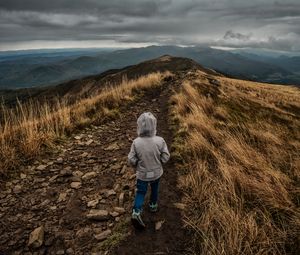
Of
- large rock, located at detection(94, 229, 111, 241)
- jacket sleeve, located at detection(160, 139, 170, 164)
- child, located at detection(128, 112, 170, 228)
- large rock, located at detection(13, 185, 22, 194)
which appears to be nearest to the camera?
large rock, located at detection(94, 229, 111, 241)

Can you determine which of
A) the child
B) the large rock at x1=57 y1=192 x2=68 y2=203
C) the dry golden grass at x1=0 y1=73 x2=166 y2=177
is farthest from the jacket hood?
the dry golden grass at x1=0 y1=73 x2=166 y2=177

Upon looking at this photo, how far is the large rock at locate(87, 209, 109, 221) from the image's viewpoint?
5125mm

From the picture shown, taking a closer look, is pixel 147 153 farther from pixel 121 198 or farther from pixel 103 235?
pixel 103 235

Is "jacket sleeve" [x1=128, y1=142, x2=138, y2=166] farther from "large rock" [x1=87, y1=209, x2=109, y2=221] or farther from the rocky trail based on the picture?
"large rock" [x1=87, y1=209, x2=109, y2=221]

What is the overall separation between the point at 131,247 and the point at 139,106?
33.1 ft

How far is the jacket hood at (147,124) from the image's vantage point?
507 cm

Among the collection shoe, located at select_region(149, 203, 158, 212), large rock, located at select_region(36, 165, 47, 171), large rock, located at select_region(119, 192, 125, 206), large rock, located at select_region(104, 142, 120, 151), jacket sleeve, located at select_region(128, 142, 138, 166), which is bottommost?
large rock, located at select_region(104, 142, 120, 151)

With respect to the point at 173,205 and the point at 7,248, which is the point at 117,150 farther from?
the point at 7,248

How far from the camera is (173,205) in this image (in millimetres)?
5355

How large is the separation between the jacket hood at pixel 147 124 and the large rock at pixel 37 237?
7.53ft

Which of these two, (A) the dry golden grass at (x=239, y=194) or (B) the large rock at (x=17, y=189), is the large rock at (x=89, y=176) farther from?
(A) the dry golden grass at (x=239, y=194)

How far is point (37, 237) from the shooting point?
468cm

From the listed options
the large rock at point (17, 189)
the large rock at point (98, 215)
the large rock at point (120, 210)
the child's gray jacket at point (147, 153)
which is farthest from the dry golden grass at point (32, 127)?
the child's gray jacket at point (147, 153)

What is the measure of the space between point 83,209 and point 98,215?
0.42 m
